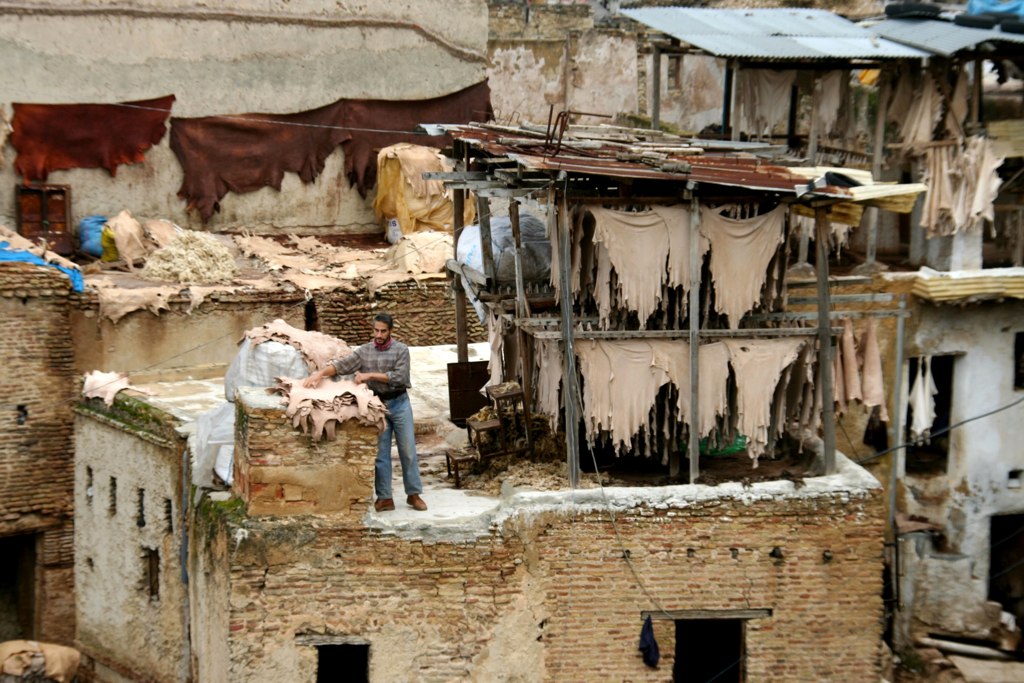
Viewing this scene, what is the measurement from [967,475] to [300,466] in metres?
10.5

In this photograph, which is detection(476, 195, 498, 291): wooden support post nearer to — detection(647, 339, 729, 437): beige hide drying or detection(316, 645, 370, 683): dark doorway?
detection(647, 339, 729, 437): beige hide drying

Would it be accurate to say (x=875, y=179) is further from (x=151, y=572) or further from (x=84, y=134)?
(x=84, y=134)

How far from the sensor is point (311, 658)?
13.8m

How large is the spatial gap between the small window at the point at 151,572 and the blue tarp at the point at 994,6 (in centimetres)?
1297

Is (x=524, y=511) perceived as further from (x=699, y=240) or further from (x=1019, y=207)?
(x=1019, y=207)

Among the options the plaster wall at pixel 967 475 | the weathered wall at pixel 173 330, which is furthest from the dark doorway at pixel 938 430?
the weathered wall at pixel 173 330

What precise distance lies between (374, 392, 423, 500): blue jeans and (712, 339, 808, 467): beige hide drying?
302 centimetres

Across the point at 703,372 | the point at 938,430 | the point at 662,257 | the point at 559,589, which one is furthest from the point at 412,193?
the point at 559,589

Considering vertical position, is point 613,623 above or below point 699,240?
below

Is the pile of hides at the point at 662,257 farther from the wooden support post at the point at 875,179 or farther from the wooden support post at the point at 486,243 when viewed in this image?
the wooden support post at the point at 875,179

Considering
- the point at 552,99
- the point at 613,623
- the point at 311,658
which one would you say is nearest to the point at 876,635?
the point at 613,623

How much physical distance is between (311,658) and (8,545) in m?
8.54

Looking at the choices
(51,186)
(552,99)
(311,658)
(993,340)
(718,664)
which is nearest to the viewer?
(311,658)

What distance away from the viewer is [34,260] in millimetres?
19672
